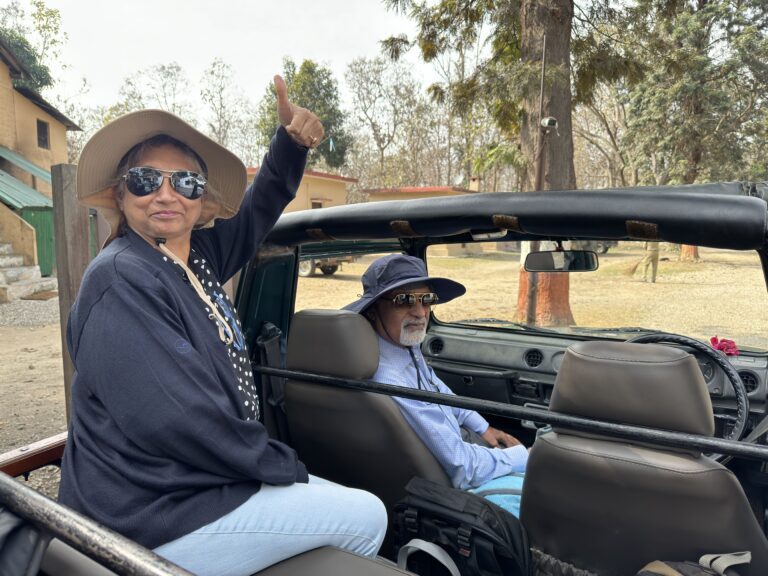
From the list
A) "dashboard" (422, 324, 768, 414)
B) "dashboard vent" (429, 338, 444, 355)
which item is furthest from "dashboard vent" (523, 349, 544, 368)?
"dashboard vent" (429, 338, 444, 355)

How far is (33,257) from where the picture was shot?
14.6m

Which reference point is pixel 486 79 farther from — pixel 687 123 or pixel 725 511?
pixel 687 123

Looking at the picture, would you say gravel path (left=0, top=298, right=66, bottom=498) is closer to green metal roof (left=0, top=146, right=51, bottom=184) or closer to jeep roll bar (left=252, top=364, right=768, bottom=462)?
jeep roll bar (left=252, top=364, right=768, bottom=462)

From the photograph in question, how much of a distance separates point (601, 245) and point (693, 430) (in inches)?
48.6

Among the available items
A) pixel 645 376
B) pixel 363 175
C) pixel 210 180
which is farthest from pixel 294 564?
pixel 363 175

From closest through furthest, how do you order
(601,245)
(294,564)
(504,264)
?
(294,564)
(601,245)
(504,264)

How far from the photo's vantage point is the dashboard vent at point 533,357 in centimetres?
336

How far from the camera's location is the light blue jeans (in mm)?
1450

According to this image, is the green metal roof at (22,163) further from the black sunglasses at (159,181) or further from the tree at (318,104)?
the black sunglasses at (159,181)

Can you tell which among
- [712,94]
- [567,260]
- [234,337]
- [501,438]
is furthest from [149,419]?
[712,94]

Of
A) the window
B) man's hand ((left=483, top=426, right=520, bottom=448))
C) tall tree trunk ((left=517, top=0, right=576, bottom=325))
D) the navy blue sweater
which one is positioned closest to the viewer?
the navy blue sweater

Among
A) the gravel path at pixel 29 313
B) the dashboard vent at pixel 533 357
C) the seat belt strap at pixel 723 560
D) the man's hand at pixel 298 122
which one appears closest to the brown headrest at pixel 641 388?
the seat belt strap at pixel 723 560

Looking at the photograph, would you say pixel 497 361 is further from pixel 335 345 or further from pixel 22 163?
pixel 22 163

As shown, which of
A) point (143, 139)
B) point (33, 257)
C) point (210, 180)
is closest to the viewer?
point (143, 139)
